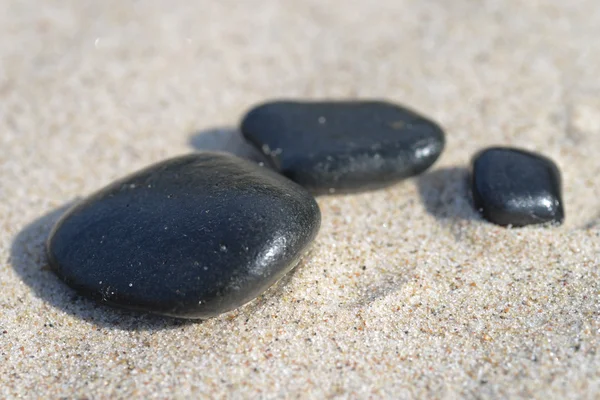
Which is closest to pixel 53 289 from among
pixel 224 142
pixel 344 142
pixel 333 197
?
Answer: pixel 224 142

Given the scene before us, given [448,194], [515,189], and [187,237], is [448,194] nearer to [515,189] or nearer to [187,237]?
[515,189]

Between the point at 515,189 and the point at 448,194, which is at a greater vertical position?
the point at 515,189

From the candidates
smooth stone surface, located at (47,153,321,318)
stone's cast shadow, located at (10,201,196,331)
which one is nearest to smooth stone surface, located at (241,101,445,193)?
smooth stone surface, located at (47,153,321,318)

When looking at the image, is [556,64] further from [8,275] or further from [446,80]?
[8,275]

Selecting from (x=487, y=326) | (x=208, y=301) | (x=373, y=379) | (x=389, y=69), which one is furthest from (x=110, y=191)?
(x=389, y=69)

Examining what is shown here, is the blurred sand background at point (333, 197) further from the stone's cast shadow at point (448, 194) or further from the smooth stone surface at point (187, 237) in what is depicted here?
the smooth stone surface at point (187, 237)

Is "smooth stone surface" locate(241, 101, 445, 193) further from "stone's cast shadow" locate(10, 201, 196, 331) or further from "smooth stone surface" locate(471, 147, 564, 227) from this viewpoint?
"stone's cast shadow" locate(10, 201, 196, 331)
